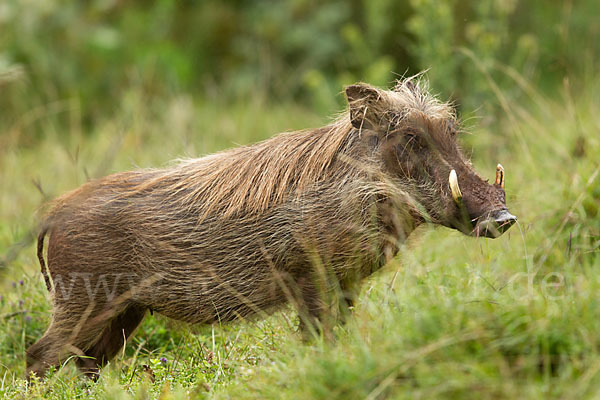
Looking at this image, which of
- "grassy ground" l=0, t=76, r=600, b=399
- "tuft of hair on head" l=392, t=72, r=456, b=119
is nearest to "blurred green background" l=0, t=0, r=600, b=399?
"grassy ground" l=0, t=76, r=600, b=399

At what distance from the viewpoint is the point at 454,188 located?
3312 mm

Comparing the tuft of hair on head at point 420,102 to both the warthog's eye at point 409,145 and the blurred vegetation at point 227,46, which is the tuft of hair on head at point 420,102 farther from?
the blurred vegetation at point 227,46

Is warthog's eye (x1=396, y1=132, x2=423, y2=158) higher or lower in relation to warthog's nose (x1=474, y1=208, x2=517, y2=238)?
higher

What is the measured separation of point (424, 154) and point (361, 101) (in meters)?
0.38

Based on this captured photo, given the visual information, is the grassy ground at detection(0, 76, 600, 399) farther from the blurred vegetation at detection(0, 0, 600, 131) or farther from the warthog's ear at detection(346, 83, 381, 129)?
the blurred vegetation at detection(0, 0, 600, 131)

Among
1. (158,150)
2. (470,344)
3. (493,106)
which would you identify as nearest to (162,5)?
(158,150)

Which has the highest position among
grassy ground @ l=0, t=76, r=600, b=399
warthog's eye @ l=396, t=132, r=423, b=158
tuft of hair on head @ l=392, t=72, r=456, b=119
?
tuft of hair on head @ l=392, t=72, r=456, b=119

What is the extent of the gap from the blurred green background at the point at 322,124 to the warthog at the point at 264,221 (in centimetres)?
19

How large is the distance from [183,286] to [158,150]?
3.42 metres

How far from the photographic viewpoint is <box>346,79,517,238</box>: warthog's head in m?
3.37

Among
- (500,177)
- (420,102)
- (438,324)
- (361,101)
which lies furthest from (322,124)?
(438,324)

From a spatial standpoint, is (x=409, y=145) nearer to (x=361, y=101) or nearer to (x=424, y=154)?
(x=424, y=154)

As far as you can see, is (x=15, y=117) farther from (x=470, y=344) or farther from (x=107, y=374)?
(x=470, y=344)

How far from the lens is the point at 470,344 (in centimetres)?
271
